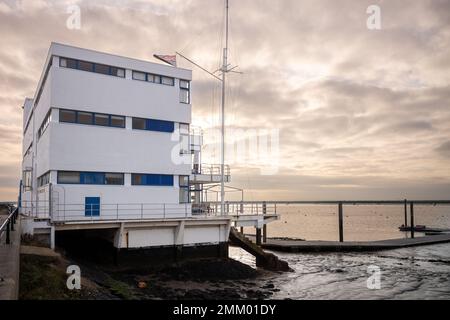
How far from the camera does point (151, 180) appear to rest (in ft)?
85.8

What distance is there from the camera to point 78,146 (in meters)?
23.8

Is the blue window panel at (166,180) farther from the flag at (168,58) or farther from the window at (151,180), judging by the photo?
the flag at (168,58)

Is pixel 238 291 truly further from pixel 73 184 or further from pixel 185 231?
pixel 73 184

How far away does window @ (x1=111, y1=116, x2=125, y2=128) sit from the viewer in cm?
2504

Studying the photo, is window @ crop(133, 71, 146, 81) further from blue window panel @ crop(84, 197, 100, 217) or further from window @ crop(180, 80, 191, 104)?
blue window panel @ crop(84, 197, 100, 217)

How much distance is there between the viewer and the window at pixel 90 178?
925 inches

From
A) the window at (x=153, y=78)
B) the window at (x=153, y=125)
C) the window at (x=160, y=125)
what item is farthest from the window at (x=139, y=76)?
the window at (x=160, y=125)

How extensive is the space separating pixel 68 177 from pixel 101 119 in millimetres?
3886

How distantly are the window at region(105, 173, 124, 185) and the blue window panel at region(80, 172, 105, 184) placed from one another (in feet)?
0.79

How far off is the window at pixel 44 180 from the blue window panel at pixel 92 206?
2.71m

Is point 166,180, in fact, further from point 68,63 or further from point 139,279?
point 68,63

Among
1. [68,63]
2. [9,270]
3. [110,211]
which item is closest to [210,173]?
[110,211]
